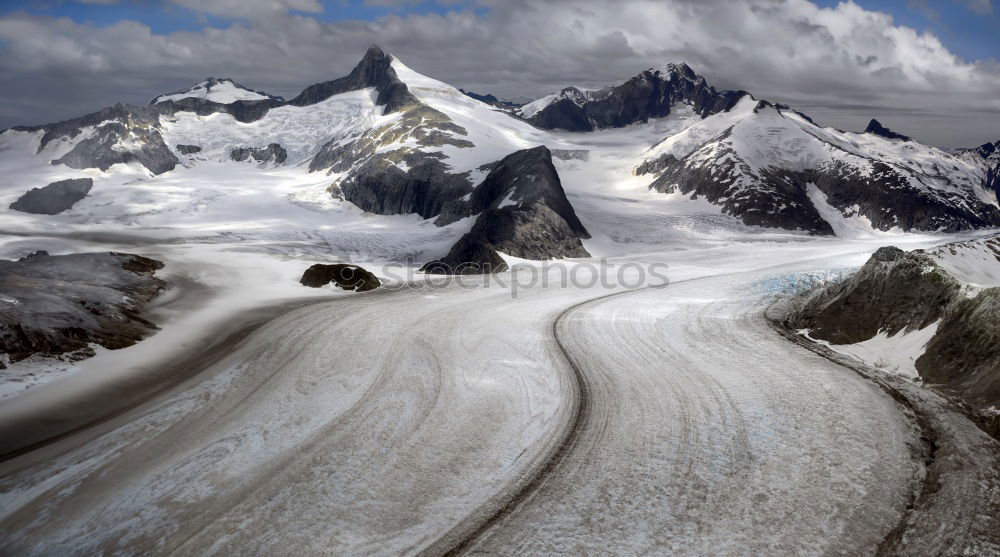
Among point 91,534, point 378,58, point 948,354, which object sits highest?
point 378,58

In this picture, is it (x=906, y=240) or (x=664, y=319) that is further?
(x=906, y=240)

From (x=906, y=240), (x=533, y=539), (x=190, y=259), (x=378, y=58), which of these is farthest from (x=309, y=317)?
(x=378, y=58)

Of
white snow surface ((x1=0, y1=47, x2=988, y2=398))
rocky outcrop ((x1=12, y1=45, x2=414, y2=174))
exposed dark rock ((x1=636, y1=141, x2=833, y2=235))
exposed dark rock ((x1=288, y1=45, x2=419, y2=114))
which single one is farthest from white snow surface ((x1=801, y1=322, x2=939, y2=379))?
exposed dark rock ((x1=288, y1=45, x2=419, y2=114))

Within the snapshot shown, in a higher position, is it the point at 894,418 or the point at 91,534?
the point at 894,418

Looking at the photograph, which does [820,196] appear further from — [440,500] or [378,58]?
[378,58]

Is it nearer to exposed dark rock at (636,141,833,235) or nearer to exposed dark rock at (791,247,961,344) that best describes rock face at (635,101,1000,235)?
exposed dark rock at (636,141,833,235)

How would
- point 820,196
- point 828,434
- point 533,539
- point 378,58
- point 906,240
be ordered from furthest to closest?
point 378,58, point 820,196, point 906,240, point 828,434, point 533,539

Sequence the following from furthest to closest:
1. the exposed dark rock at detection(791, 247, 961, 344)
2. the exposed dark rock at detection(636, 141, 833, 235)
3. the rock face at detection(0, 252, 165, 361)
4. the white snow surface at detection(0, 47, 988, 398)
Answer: the exposed dark rock at detection(636, 141, 833, 235)
the white snow surface at detection(0, 47, 988, 398)
the rock face at detection(0, 252, 165, 361)
the exposed dark rock at detection(791, 247, 961, 344)

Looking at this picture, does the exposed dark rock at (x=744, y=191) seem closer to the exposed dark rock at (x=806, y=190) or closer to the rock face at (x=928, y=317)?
the exposed dark rock at (x=806, y=190)
